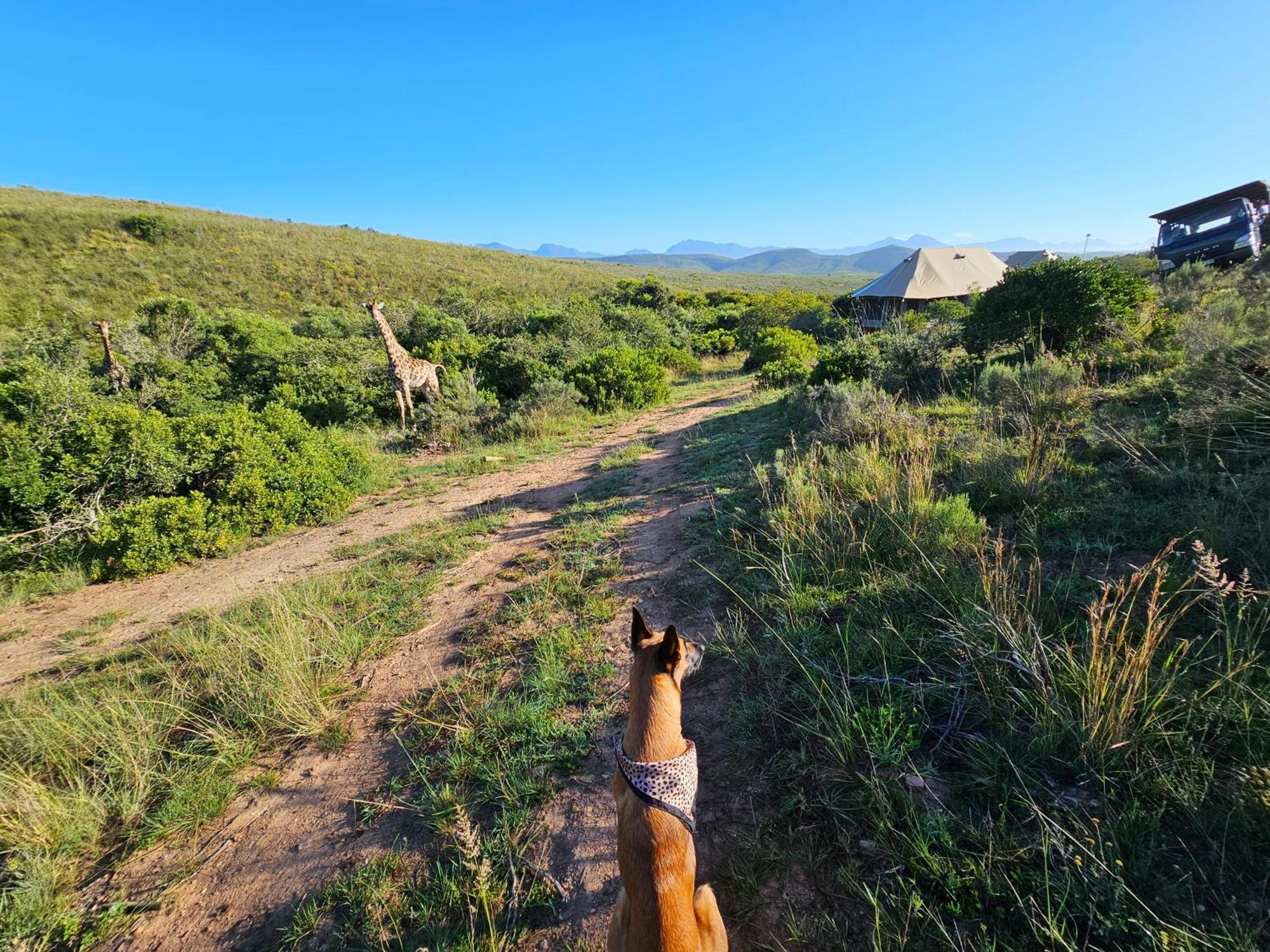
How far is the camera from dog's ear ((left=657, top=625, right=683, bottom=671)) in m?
1.78

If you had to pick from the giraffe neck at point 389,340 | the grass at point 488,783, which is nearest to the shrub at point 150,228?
the giraffe neck at point 389,340

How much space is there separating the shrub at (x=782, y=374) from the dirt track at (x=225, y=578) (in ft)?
20.8

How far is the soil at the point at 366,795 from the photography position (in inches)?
79.0

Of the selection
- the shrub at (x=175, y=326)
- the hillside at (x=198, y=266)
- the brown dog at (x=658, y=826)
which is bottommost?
the brown dog at (x=658, y=826)

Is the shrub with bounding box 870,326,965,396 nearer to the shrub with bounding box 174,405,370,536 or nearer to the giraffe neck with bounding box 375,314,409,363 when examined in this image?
the shrub with bounding box 174,405,370,536

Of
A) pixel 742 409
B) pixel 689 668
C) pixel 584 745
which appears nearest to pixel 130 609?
pixel 584 745

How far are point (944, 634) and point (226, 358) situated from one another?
15.7 m

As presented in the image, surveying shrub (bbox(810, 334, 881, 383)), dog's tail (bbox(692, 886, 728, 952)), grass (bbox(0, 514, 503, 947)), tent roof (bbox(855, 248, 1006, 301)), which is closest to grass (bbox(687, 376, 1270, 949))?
dog's tail (bbox(692, 886, 728, 952))

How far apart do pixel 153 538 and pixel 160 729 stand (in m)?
3.59

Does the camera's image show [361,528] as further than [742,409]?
No

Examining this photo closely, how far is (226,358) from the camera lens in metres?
12.0

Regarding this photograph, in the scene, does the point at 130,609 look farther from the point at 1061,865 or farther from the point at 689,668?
the point at 1061,865

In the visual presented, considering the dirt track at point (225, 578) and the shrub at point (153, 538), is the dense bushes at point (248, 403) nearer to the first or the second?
the shrub at point (153, 538)

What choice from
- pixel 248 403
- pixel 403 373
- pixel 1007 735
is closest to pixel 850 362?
pixel 1007 735
